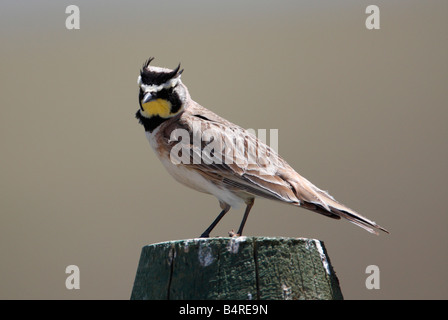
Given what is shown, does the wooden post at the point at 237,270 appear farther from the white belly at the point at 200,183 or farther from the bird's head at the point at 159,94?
the bird's head at the point at 159,94

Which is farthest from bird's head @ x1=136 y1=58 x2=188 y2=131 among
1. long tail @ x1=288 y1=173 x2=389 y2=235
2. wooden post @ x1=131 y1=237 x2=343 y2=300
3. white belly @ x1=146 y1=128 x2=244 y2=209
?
wooden post @ x1=131 y1=237 x2=343 y2=300

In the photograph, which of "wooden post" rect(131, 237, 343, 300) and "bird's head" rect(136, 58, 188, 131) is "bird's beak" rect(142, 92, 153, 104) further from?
"wooden post" rect(131, 237, 343, 300)

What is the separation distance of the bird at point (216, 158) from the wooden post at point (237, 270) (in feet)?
4.18

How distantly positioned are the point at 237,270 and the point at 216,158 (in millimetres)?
1902

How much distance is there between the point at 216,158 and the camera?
202 inches

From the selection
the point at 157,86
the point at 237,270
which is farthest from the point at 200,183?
the point at 237,270

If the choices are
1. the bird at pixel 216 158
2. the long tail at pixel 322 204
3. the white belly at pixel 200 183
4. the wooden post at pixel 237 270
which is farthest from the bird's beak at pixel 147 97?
the wooden post at pixel 237 270

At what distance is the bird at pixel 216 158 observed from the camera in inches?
191

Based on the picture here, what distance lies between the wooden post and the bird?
1274 mm

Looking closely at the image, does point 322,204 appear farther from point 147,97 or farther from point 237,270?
point 147,97

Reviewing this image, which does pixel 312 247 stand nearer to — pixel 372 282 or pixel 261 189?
pixel 261 189

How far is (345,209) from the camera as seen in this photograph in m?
4.73

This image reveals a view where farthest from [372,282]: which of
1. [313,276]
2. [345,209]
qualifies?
[313,276]

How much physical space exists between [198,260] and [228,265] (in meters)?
0.18
